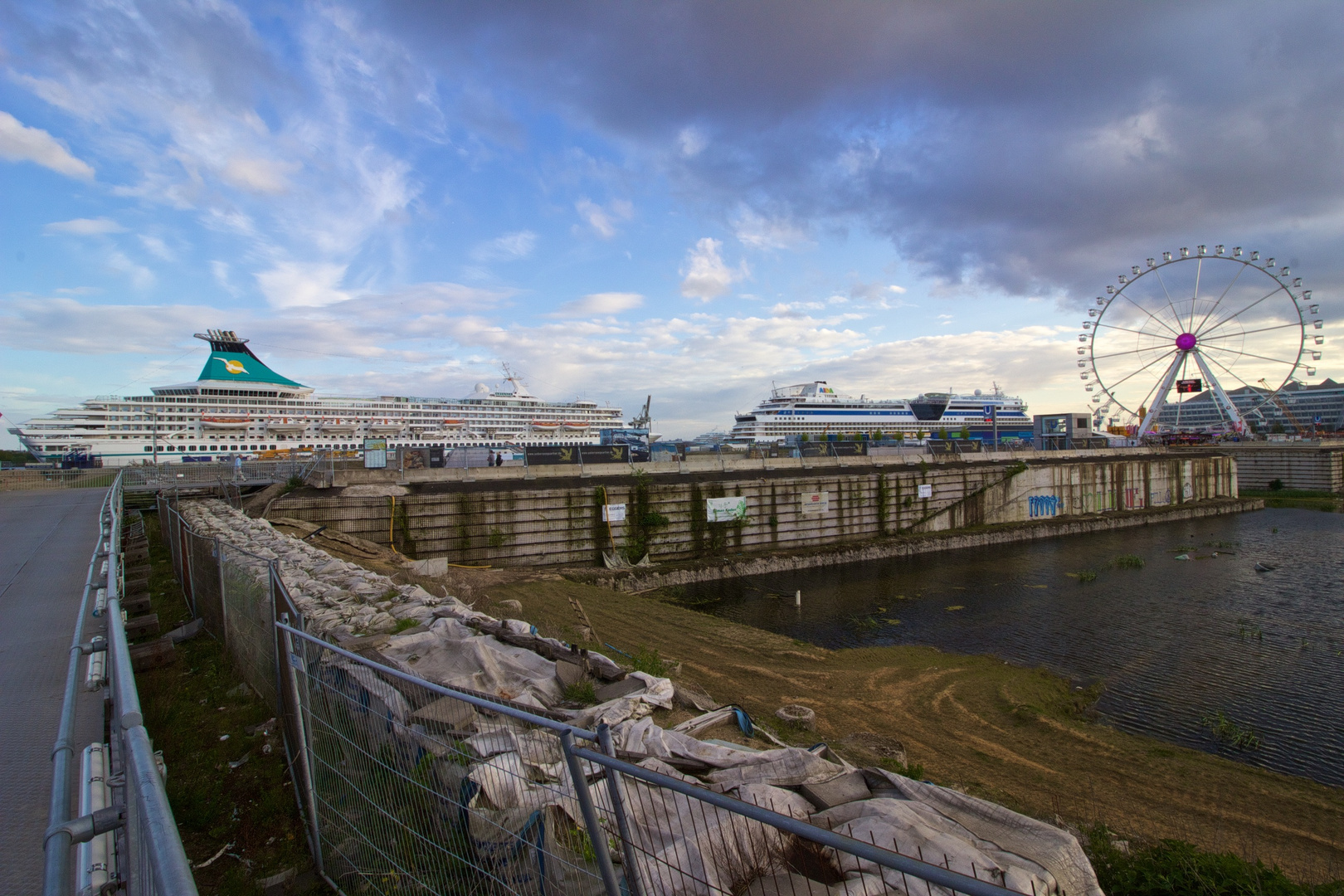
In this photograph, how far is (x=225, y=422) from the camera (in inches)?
2186

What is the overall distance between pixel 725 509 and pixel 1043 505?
2125 centimetres

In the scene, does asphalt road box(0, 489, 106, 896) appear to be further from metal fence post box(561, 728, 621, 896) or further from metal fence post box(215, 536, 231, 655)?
metal fence post box(561, 728, 621, 896)

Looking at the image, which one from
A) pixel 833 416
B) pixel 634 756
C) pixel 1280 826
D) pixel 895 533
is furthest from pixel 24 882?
pixel 833 416

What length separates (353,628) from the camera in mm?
7629

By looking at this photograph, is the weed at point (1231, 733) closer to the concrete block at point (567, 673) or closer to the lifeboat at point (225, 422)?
the concrete block at point (567, 673)

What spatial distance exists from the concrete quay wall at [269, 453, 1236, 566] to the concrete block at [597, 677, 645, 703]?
50.2 ft

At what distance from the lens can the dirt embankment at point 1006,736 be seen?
23.3 feet

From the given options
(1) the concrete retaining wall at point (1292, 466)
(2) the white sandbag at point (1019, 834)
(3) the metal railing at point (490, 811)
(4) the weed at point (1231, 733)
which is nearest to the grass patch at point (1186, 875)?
(2) the white sandbag at point (1019, 834)

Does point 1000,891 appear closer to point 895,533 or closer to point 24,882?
point 24,882

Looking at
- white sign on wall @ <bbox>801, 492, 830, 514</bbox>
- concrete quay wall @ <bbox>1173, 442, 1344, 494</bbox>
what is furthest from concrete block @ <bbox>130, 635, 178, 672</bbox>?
concrete quay wall @ <bbox>1173, 442, 1344, 494</bbox>

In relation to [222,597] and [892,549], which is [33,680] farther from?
[892,549]

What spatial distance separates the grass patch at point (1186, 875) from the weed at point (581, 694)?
15.1 feet

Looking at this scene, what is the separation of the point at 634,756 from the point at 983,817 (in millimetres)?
2479

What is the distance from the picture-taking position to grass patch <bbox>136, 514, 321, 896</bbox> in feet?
14.0
